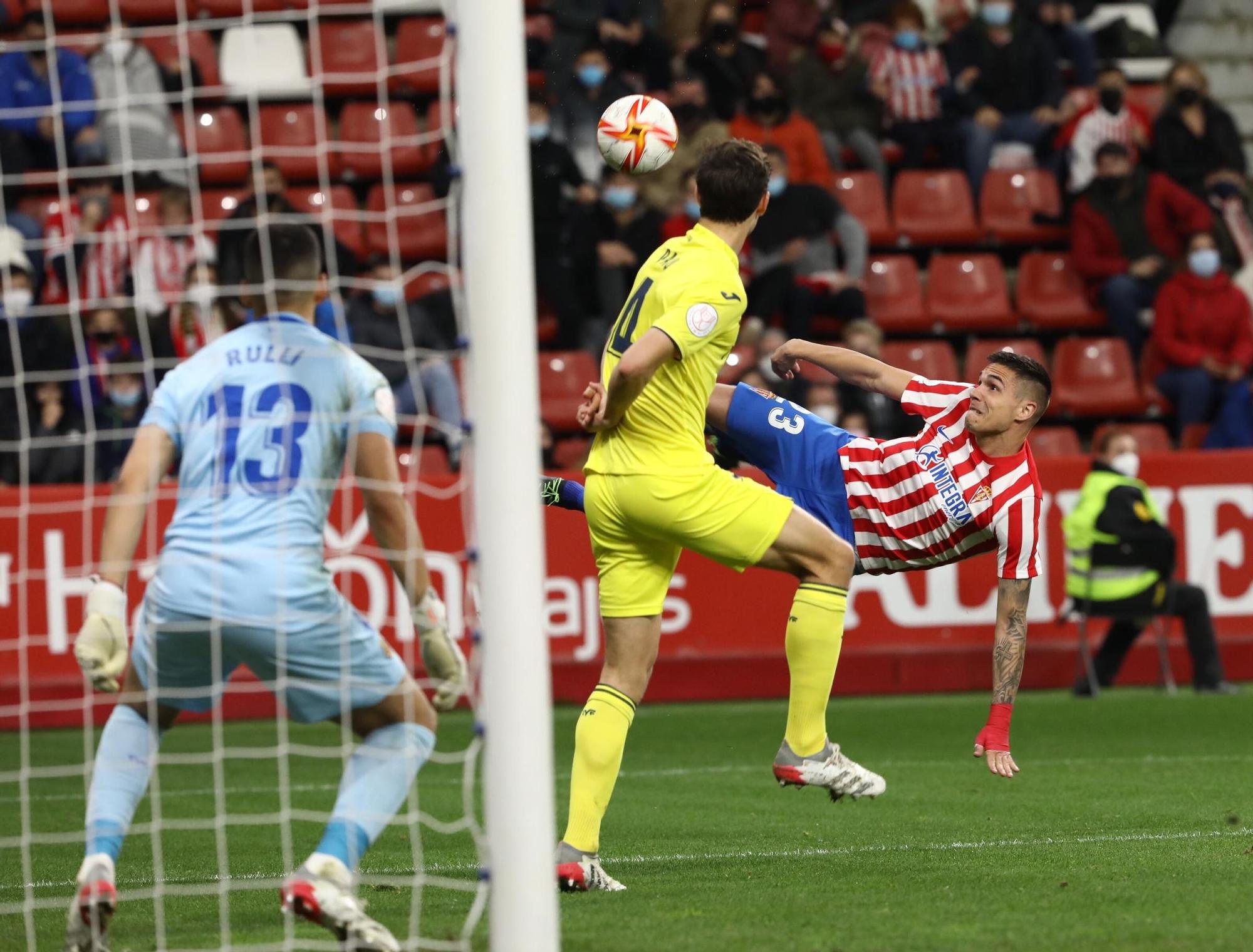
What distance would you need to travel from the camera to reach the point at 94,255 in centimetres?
1204

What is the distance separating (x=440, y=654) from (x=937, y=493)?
8.17 ft

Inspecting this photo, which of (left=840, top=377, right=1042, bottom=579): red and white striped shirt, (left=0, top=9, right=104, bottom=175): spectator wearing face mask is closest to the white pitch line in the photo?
(left=840, top=377, right=1042, bottom=579): red and white striped shirt

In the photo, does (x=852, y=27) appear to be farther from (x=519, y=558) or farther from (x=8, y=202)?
(x=519, y=558)

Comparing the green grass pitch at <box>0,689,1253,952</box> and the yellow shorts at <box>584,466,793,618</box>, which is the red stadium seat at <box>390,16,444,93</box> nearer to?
the green grass pitch at <box>0,689,1253,952</box>

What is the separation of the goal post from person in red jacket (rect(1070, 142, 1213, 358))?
39.5 feet

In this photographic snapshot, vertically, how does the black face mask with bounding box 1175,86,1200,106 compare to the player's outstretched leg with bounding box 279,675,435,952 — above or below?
above

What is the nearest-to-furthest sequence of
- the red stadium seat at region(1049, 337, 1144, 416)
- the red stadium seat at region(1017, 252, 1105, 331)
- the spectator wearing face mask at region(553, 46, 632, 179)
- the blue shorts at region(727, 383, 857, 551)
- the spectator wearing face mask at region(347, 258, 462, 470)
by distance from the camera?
the blue shorts at region(727, 383, 857, 551) < the spectator wearing face mask at region(347, 258, 462, 470) < the red stadium seat at region(1049, 337, 1144, 416) < the spectator wearing face mask at region(553, 46, 632, 179) < the red stadium seat at region(1017, 252, 1105, 331)

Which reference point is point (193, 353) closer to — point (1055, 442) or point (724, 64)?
point (724, 64)

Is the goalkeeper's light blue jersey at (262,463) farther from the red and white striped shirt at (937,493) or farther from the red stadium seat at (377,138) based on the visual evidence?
the red stadium seat at (377,138)

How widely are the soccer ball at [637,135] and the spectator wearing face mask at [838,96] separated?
419 inches

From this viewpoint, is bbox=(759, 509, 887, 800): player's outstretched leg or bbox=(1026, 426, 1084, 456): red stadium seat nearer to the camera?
bbox=(759, 509, 887, 800): player's outstretched leg

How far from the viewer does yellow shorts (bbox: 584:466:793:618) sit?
5629mm

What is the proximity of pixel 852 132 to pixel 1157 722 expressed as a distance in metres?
7.26

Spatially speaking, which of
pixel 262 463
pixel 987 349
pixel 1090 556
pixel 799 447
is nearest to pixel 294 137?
pixel 987 349
